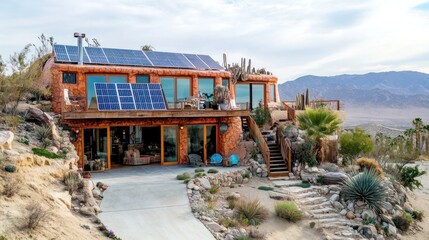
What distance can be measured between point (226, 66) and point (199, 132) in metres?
7.13

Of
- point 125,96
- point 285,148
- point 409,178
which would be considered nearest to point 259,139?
point 285,148

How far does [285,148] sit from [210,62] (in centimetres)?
797

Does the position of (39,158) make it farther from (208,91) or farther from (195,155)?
(208,91)

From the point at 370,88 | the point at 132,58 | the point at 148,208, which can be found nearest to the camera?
the point at 148,208

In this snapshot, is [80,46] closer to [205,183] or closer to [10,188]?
[205,183]

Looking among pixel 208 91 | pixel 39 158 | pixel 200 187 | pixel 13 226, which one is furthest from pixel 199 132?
pixel 13 226

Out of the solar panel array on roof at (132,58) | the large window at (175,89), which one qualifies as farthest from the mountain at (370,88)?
the large window at (175,89)

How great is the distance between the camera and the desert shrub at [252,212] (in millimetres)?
13225

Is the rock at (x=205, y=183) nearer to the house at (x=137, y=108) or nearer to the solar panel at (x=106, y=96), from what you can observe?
the house at (x=137, y=108)

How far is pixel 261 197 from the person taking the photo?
15648 mm

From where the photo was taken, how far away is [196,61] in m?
23.9

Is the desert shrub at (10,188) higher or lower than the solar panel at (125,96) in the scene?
lower

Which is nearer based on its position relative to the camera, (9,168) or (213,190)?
(9,168)

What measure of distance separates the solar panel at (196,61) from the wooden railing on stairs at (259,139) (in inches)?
170
